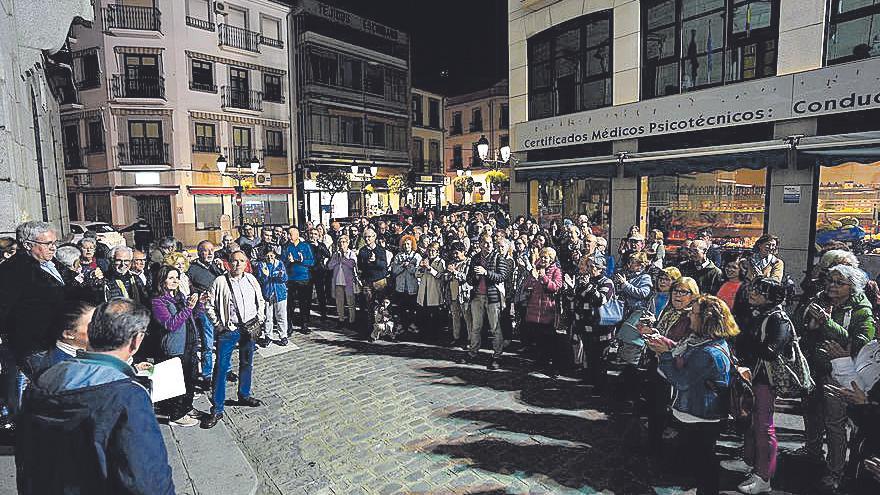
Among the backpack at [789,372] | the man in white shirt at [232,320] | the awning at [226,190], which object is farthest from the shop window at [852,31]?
the awning at [226,190]

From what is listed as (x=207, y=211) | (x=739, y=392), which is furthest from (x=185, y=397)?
(x=207, y=211)

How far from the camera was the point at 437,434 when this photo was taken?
5.30m

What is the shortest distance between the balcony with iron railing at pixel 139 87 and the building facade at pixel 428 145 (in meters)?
19.1

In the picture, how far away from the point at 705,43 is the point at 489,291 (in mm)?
9456

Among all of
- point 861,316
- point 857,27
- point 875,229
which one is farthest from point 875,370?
point 857,27

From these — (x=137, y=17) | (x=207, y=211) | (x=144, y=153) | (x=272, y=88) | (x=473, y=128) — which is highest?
(x=137, y=17)

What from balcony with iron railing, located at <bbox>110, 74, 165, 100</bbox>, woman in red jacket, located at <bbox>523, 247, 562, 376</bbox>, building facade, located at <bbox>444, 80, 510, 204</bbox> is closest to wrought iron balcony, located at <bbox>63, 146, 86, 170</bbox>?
balcony with iron railing, located at <bbox>110, 74, 165, 100</bbox>

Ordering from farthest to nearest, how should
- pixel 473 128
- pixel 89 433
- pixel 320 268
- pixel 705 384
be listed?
pixel 473 128, pixel 320 268, pixel 705 384, pixel 89 433

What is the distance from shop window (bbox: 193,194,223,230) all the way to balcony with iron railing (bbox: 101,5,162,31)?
9.64 m

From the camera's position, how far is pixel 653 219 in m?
13.0

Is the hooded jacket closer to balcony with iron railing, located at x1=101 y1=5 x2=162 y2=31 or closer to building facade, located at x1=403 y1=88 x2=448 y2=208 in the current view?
balcony with iron railing, located at x1=101 y1=5 x2=162 y2=31

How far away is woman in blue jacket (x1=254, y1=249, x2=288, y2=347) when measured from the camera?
28.2 feet

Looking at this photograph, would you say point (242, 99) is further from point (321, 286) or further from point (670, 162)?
point (670, 162)

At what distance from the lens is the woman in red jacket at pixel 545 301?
7.17 metres
